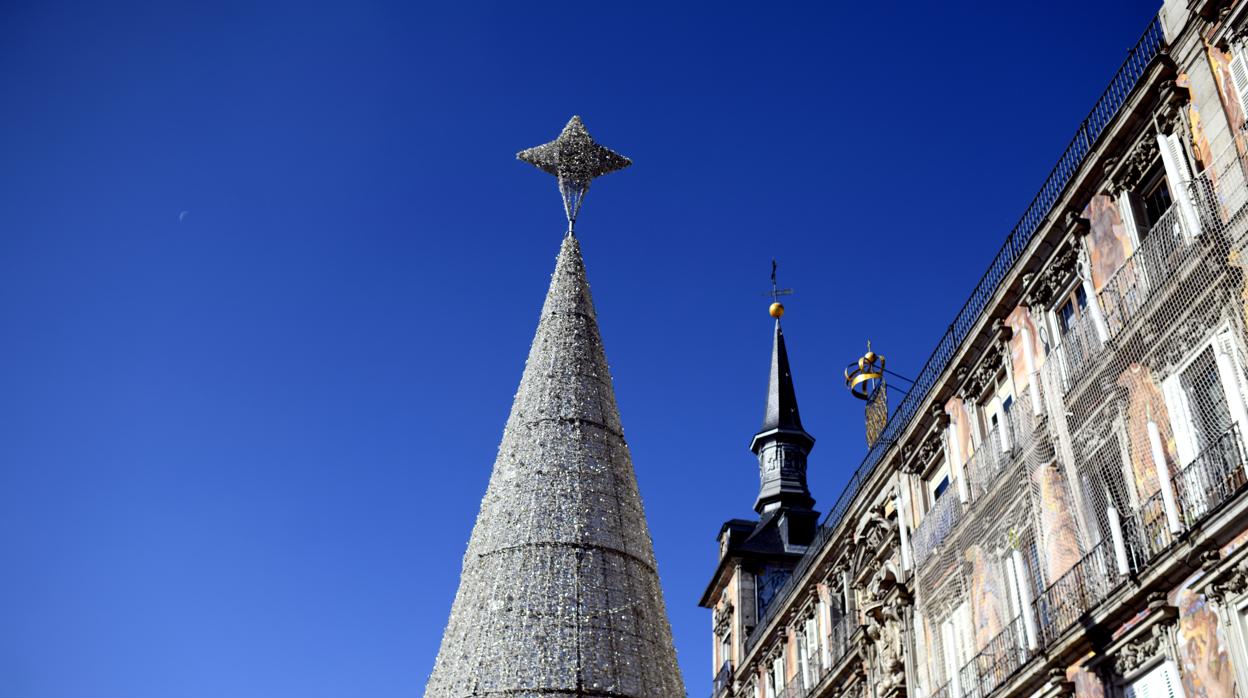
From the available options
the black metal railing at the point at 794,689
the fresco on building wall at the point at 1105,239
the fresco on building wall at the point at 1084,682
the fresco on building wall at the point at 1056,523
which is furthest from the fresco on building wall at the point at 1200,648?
the black metal railing at the point at 794,689

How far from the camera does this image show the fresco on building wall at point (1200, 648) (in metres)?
12.5

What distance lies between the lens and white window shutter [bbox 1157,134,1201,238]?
46.8ft

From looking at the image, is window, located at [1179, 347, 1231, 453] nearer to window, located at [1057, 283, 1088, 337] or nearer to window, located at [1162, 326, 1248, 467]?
window, located at [1162, 326, 1248, 467]

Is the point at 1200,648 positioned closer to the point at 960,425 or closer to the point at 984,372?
the point at 984,372

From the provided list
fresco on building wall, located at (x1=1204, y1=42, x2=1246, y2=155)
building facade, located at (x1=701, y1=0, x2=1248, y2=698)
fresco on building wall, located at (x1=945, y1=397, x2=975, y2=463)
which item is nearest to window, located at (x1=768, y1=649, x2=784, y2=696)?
building facade, located at (x1=701, y1=0, x2=1248, y2=698)

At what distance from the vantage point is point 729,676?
34375 mm

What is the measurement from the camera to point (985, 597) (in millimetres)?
18625

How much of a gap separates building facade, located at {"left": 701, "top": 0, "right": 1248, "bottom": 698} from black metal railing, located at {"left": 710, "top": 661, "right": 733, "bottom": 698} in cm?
1115

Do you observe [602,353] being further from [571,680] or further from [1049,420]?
[1049,420]

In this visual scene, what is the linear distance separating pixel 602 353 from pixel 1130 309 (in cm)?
710

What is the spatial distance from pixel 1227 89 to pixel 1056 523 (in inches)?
241

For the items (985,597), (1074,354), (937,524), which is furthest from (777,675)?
(1074,354)

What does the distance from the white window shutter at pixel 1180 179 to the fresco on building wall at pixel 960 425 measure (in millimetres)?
A: 6345

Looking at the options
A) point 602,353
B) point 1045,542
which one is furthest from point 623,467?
point 1045,542
